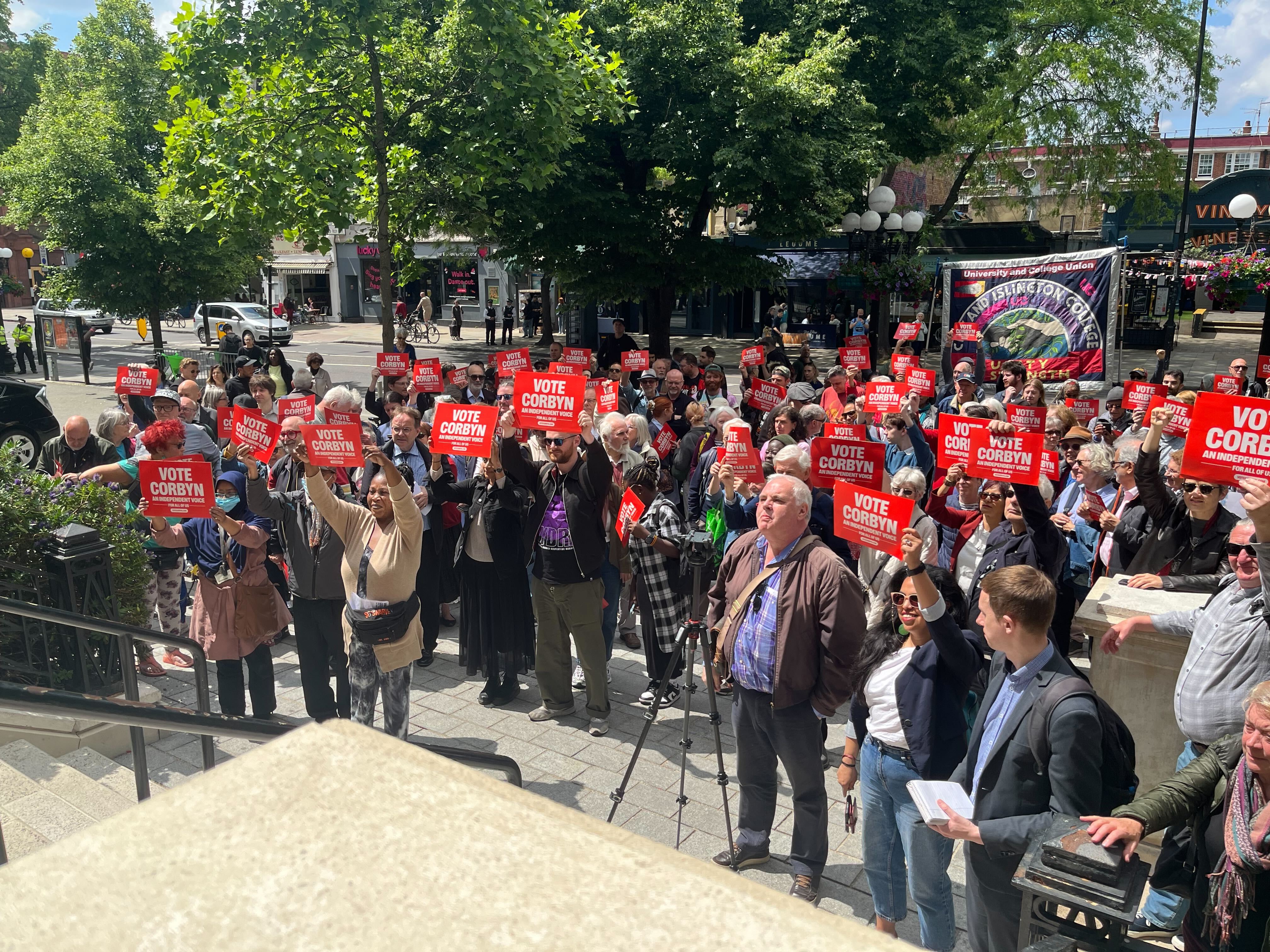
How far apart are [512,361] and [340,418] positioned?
4.84 metres

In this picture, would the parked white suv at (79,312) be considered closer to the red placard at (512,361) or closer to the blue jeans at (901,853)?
the red placard at (512,361)

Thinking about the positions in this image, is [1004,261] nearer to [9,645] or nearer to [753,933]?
[9,645]

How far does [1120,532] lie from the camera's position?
6148 mm

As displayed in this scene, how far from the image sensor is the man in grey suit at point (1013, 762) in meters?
3.14

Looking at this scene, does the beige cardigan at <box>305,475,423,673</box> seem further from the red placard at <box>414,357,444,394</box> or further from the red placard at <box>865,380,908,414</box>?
the red placard at <box>414,357,444,394</box>

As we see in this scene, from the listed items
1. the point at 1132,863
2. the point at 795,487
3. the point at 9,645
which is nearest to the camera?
the point at 1132,863

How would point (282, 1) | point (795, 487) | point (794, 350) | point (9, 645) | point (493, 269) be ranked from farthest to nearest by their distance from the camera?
point (493, 269) → point (794, 350) → point (282, 1) → point (9, 645) → point (795, 487)

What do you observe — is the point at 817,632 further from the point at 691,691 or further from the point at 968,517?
the point at 968,517

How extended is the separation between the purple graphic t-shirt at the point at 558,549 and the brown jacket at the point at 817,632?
86.0 inches

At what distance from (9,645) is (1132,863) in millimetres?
6237

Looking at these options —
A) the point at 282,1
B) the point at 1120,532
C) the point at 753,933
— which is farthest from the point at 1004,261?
the point at 753,933

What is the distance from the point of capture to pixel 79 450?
8227 mm

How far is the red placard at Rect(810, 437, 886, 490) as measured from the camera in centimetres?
645

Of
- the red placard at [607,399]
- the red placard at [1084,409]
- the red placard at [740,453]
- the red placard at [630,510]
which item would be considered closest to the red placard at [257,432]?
the red placard at [630,510]
